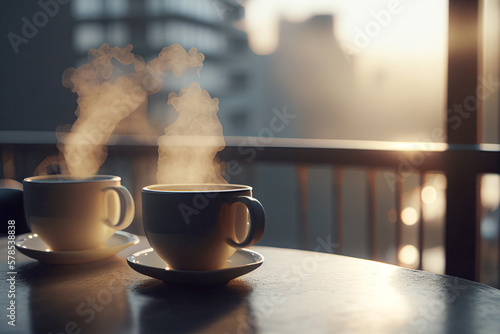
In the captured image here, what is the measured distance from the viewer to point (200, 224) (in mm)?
597

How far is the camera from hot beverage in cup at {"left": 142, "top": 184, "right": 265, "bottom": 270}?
0.59 m

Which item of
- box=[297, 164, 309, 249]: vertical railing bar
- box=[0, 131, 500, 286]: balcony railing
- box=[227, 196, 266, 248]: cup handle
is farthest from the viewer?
box=[297, 164, 309, 249]: vertical railing bar

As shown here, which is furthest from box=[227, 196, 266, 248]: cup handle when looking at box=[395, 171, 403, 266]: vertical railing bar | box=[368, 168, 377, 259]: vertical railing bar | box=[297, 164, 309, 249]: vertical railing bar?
box=[297, 164, 309, 249]: vertical railing bar

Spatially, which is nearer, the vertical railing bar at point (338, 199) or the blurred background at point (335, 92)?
the blurred background at point (335, 92)

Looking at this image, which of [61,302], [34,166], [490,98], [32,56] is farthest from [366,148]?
[32,56]

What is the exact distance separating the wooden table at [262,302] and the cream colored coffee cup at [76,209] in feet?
0.16

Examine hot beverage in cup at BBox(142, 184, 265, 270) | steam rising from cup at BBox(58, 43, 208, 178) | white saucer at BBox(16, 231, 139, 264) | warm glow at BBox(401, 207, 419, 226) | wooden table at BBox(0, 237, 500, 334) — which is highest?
steam rising from cup at BBox(58, 43, 208, 178)

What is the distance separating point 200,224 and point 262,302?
0.13 metres

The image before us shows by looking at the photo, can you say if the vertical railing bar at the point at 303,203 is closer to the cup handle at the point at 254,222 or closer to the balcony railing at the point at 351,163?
the balcony railing at the point at 351,163

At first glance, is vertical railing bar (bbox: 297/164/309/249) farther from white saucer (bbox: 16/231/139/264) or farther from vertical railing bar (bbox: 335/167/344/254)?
white saucer (bbox: 16/231/139/264)

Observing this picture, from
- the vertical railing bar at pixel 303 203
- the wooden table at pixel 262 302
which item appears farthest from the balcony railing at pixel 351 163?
the wooden table at pixel 262 302

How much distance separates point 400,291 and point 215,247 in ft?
0.80

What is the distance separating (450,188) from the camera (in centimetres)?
183

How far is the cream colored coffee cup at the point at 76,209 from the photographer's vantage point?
708mm
